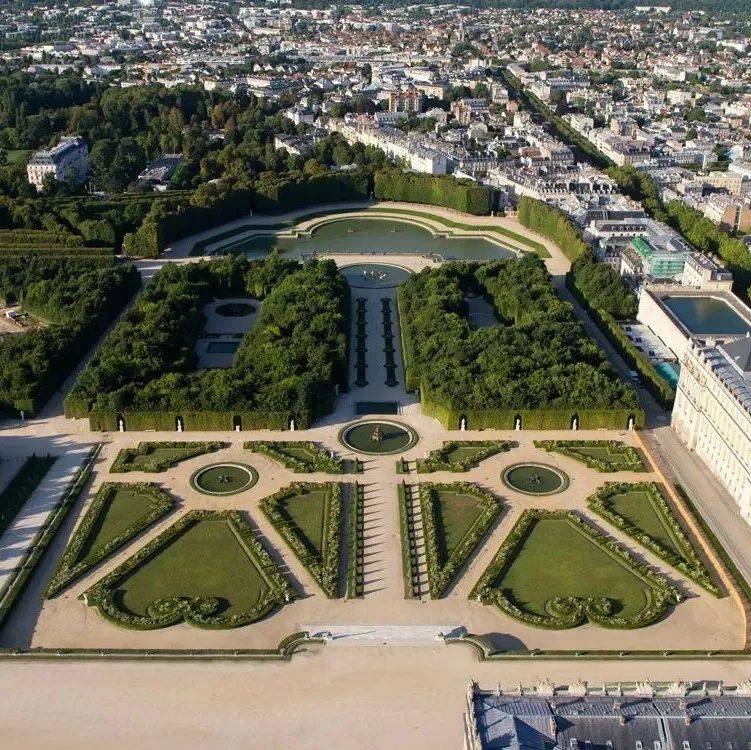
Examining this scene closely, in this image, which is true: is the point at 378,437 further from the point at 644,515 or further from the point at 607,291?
the point at 607,291

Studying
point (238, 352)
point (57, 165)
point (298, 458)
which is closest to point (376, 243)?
point (238, 352)

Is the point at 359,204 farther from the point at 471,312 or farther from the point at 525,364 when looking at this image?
the point at 525,364

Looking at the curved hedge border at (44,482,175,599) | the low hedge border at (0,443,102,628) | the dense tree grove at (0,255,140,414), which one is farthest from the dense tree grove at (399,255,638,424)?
the dense tree grove at (0,255,140,414)

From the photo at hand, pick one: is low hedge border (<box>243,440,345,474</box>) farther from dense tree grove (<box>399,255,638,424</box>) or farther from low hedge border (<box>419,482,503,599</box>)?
dense tree grove (<box>399,255,638,424</box>)

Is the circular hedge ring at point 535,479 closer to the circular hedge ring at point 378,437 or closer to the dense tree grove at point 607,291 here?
the circular hedge ring at point 378,437

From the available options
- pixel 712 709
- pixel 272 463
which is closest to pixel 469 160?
pixel 272 463

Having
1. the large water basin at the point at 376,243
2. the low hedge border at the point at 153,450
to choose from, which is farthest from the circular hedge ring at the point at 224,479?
the large water basin at the point at 376,243
